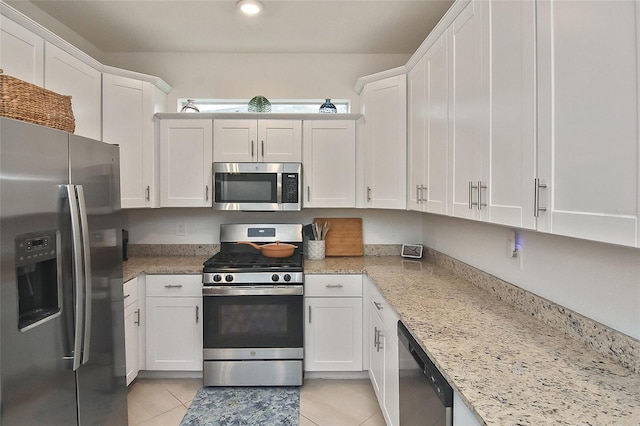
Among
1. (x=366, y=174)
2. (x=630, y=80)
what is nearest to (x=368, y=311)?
(x=366, y=174)

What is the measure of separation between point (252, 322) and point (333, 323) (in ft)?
2.01

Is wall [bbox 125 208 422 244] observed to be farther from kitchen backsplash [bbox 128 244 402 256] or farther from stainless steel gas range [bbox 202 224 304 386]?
stainless steel gas range [bbox 202 224 304 386]

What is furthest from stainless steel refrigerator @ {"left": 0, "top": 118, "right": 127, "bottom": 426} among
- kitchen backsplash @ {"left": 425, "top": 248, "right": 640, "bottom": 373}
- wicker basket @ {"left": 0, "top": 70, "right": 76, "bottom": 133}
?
kitchen backsplash @ {"left": 425, "top": 248, "right": 640, "bottom": 373}

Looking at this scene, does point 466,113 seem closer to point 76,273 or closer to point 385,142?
point 385,142

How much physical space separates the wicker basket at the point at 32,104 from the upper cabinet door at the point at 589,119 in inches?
76.4

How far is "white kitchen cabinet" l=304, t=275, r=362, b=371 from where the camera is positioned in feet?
8.87

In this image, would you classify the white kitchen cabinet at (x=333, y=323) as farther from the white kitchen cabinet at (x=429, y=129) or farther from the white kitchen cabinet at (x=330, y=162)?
the white kitchen cabinet at (x=429, y=129)

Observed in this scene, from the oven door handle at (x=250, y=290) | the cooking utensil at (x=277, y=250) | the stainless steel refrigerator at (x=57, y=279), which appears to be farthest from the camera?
the cooking utensil at (x=277, y=250)

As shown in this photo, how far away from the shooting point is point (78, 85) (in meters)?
2.35

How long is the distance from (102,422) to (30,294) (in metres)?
0.85

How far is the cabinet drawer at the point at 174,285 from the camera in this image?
106 inches

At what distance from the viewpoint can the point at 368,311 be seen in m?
2.66

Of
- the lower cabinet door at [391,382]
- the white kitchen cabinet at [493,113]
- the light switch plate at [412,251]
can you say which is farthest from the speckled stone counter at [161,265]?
the white kitchen cabinet at [493,113]

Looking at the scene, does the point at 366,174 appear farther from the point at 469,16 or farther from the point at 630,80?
the point at 630,80
